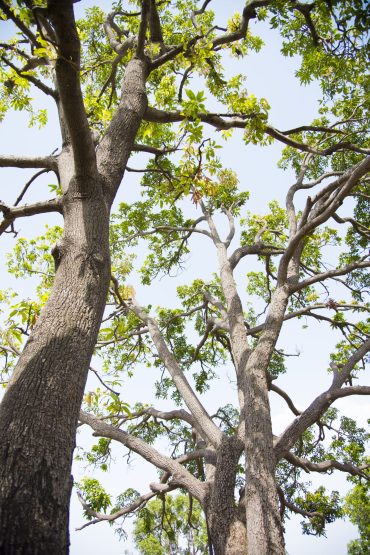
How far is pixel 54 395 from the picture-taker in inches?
71.3

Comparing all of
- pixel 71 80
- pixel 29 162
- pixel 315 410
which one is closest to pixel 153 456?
pixel 315 410

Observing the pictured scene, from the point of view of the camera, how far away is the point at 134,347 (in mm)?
8539

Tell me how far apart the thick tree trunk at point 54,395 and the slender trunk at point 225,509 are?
11.4 ft

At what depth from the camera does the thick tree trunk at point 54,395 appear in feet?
4.72

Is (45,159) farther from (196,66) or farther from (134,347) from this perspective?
(134,347)

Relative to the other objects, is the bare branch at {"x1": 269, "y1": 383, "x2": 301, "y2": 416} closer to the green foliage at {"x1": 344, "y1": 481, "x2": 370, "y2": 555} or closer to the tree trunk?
the tree trunk

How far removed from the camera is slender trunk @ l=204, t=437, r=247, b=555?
14.2 ft

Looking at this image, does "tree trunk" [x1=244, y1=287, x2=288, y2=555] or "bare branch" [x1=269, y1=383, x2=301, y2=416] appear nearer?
"tree trunk" [x1=244, y1=287, x2=288, y2=555]

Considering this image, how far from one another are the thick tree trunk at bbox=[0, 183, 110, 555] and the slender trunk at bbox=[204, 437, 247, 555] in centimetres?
347

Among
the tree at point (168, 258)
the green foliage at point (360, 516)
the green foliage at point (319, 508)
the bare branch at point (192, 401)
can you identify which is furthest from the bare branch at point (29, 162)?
the green foliage at point (360, 516)

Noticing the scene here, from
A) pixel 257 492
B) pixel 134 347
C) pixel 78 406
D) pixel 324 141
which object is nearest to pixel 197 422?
pixel 257 492

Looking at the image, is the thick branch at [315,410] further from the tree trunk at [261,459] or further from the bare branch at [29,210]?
the bare branch at [29,210]

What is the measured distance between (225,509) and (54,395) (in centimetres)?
373

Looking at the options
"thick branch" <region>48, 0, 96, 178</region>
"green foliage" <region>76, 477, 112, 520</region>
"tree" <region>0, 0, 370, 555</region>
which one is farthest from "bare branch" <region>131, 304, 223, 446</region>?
"thick branch" <region>48, 0, 96, 178</region>
